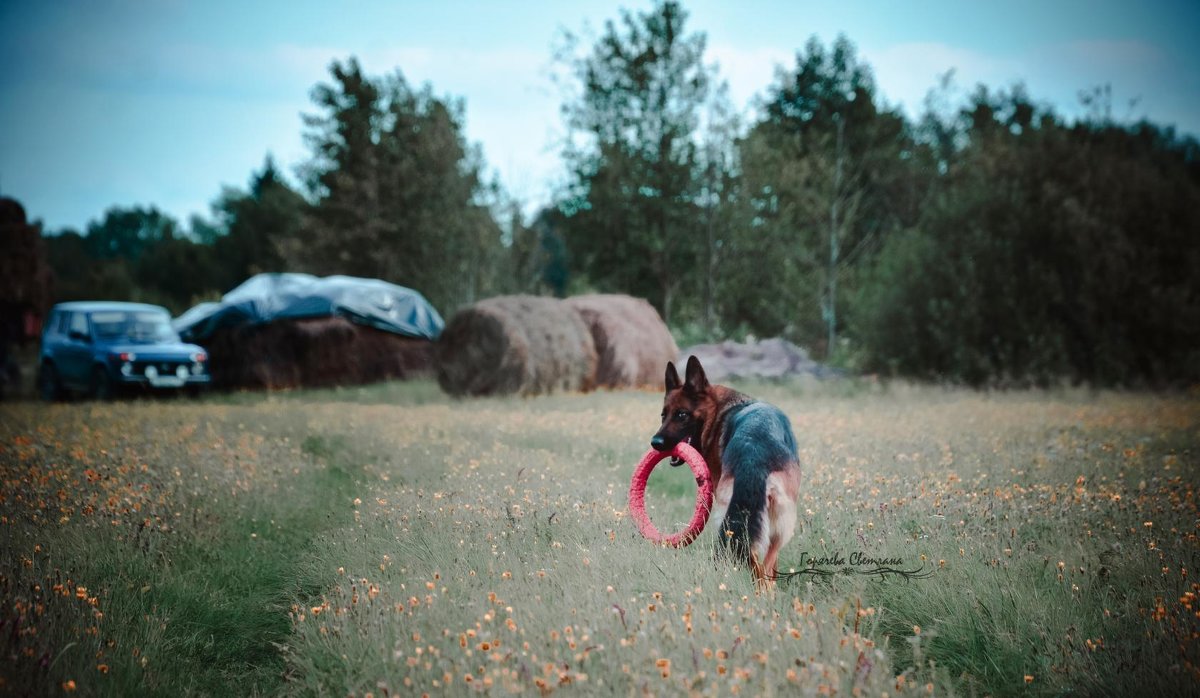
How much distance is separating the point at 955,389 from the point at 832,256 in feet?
23.9

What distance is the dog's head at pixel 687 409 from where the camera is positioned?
15.6ft

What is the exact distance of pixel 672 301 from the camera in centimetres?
2333

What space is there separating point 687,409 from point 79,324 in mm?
14883

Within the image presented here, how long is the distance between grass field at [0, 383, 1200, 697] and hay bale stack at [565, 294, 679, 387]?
18.3ft

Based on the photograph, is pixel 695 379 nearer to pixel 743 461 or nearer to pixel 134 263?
pixel 743 461

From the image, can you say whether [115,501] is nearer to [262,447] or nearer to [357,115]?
[262,447]

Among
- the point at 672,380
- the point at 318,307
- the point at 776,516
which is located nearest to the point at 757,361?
the point at 318,307

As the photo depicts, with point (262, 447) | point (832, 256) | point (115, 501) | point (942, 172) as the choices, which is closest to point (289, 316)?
point (262, 447)

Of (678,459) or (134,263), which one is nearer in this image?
(678,459)

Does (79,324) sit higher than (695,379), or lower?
higher

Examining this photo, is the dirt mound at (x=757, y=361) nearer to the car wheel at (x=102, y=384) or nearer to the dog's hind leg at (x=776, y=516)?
Result: the dog's hind leg at (x=776, y=516)

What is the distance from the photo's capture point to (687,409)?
4801mm

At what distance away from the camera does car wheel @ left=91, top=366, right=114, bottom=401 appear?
1409 centimetres

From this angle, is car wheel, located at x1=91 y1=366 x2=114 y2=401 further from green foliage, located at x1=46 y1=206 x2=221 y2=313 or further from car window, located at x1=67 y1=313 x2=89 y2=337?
green foliage, located at x1=46 y1=206 x2=221 y2=313
